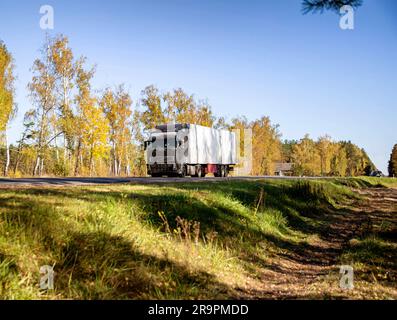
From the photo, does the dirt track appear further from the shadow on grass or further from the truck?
the truck

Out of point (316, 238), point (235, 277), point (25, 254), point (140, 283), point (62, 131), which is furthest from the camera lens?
point (62, 131)

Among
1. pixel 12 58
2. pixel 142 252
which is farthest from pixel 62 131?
pixel 142 252

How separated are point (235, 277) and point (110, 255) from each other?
2.29m

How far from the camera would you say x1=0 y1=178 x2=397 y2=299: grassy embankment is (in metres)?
4.90

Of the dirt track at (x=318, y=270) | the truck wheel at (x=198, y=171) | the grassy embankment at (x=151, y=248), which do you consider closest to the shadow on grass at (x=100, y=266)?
the grassy embankment at (x=151, y=248)

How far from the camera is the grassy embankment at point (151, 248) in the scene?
490 centimetres

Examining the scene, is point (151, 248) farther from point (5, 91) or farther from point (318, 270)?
point (5, 91)

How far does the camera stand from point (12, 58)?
112ft

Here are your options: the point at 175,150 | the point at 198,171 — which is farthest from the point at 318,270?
the point at 198,171

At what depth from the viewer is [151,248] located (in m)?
6.28

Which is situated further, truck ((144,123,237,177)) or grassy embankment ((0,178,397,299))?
truck ((144,123,237,177))

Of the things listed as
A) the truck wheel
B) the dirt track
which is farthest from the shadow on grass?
the truck wheel

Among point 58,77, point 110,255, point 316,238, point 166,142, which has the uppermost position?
point 58,77
